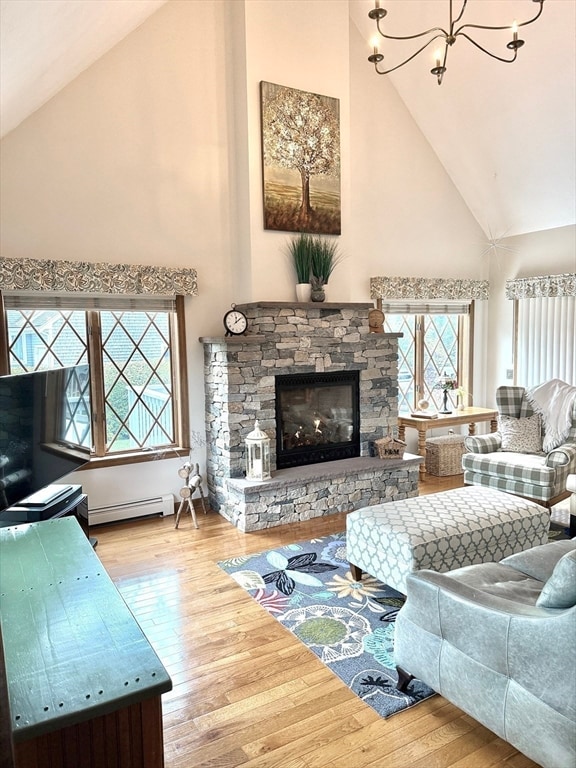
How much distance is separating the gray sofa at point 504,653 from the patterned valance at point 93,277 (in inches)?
120

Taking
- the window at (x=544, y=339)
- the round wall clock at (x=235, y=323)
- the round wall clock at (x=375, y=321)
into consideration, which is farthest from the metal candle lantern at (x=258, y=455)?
the window at (x=544, y=339)

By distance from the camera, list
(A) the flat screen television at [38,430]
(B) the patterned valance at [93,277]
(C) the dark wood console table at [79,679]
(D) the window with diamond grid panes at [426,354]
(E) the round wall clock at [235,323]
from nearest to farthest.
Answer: (C) the dark wood console table at [79,679]
(A) the flat screen television at [38,430]
(B) the patterned valance at [93,277]
(E) the round wall clock at [235,323]
(D) the window with diamond grid panes at [426,354]

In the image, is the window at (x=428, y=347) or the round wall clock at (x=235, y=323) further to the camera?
the window at (x=428, y=347)

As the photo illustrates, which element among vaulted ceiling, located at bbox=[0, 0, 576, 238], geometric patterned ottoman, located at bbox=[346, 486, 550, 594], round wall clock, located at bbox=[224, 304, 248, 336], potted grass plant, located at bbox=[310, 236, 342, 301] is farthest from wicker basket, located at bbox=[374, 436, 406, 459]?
vaulted ceiling, located at bbox=[0, 0, 576, 238]

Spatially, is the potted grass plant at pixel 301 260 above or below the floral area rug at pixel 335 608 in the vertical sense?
above

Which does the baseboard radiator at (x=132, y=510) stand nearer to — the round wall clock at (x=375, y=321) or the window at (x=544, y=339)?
the round wall clock at (x=375, y=321)

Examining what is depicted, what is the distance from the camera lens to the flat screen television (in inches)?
90.7

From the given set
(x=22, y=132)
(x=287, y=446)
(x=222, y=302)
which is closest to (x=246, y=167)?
(x=222, y=302)

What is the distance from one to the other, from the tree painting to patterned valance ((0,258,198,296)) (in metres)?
0.91

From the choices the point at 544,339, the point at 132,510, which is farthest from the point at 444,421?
the point at 132,510

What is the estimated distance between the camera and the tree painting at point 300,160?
176 inches

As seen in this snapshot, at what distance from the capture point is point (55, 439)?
110 inches

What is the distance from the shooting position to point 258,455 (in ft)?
13.9

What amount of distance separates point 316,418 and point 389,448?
0.73m
